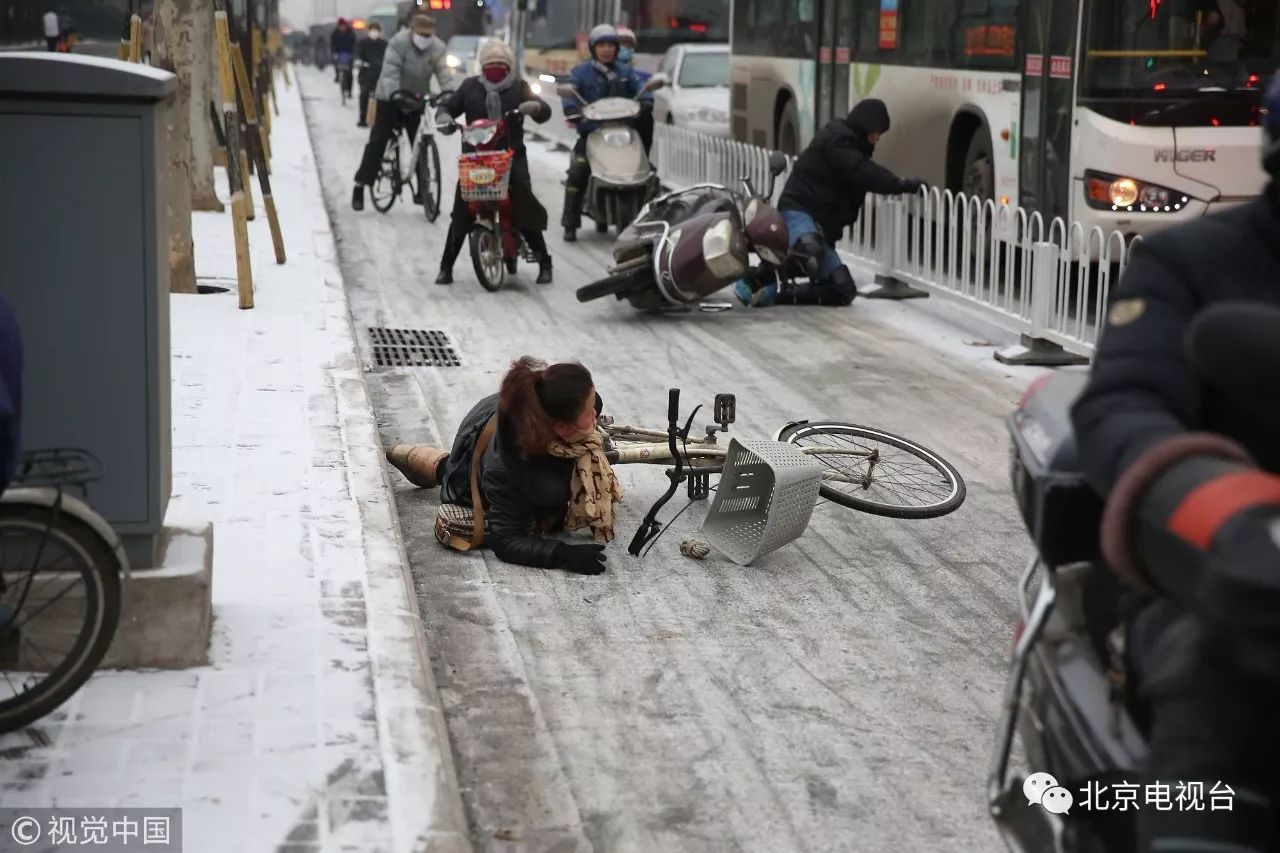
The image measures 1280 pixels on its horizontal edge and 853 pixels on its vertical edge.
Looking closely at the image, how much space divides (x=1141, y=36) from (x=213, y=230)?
8.47 meters

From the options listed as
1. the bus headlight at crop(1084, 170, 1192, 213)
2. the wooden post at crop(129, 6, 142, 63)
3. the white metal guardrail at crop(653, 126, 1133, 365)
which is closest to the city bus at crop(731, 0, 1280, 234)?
the bus headlight at crop(1084, 170, 1192, 213)

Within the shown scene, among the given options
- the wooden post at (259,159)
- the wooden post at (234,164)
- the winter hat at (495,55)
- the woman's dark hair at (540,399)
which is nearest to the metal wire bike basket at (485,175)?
the winter hat at (495,55)

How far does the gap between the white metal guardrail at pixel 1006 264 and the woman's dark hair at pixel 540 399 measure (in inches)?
152

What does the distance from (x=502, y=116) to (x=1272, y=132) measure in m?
11.1

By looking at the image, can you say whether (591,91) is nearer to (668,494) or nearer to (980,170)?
(980,170)

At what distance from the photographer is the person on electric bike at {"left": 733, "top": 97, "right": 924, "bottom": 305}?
12.7 meters

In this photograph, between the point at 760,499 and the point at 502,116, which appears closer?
the point at 760,499

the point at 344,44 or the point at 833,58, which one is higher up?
the point at 344,44

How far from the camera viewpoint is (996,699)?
16.9 feet

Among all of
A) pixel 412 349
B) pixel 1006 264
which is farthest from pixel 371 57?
pixel 1006 264

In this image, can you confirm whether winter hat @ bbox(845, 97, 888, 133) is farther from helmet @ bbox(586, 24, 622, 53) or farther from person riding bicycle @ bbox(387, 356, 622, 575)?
person riding bicycle @ bbox(387, 356, 622, 575)

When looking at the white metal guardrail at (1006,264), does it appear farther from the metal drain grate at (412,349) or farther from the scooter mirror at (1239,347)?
the scooter mirror at (1239,347)

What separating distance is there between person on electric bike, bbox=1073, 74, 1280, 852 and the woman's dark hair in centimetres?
341

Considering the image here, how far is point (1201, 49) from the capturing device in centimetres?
1105
